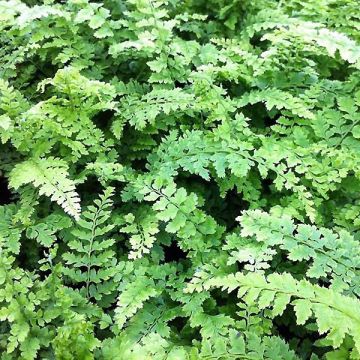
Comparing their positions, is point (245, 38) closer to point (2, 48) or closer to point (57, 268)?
point (2, 48)

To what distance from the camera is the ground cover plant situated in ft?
7.25

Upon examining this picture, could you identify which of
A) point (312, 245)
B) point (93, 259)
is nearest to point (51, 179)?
point (93, 259)

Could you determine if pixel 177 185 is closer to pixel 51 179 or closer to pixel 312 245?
pixel 51 179

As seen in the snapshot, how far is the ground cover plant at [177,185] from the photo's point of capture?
2211 millimetres

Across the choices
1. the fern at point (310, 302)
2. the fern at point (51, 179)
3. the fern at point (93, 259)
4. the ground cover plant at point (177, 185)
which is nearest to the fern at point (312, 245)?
the ground cover plant at point (177, 185)

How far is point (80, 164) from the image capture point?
2891 millimetres

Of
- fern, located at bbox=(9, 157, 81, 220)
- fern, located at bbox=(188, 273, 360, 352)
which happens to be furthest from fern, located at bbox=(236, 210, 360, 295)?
fern, located at bbox=(9, 157, 81, 220)

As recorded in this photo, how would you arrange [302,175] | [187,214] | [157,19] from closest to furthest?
1. [187,214]
2. [302,175]
3. [157,19]

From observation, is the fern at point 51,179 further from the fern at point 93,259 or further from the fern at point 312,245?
the fern at point 312,245

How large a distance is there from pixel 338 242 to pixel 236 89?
1357 millimetres

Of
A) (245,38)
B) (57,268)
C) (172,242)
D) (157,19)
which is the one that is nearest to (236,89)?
(245,38)

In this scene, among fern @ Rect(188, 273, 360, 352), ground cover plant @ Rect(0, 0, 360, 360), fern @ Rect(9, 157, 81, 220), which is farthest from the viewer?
fern @ Rect(9, 157, 81, 220)

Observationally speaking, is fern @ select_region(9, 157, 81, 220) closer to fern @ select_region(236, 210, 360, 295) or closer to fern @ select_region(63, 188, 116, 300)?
fern @ select_region(63, 188, 116, 300)

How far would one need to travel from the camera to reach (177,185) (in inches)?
114
